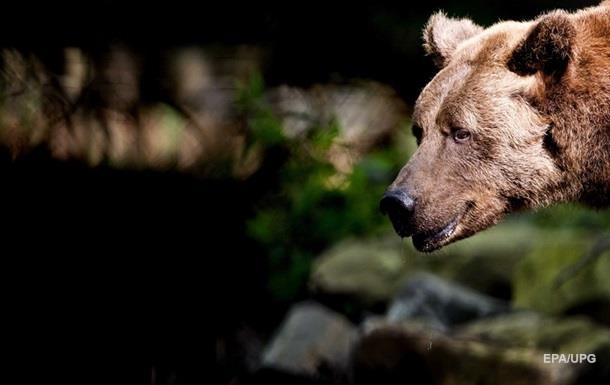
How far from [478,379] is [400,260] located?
246cm

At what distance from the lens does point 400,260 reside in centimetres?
918

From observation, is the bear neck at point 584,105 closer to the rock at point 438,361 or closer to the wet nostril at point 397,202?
the wet nostril at point 397,202

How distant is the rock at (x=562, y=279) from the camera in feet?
25.6

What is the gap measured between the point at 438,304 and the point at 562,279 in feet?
2.48

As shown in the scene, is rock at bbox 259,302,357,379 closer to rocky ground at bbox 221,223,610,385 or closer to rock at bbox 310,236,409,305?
rocky ground at bbox 221,223,610,385

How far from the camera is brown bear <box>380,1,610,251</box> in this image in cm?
490

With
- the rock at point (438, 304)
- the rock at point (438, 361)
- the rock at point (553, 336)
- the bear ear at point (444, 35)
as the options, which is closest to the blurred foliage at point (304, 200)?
the rock at point (438, 304)

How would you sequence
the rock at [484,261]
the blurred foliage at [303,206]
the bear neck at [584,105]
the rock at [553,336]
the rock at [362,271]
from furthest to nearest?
the blurred foliage at [303,206] → the rock at [362,271] → the rock at [484,261] → the rock at [553,336] → the bear neck at [584,105]

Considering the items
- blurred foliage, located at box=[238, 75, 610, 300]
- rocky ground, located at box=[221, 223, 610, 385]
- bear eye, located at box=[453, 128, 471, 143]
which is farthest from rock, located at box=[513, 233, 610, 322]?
bear eye, located at box=[453, 128, 471, 143]

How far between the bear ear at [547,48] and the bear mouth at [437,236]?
0.58 metres

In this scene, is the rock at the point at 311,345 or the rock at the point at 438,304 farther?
the rock at the point at 311,345

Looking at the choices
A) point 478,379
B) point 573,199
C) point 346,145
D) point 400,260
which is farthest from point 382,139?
point 573,199

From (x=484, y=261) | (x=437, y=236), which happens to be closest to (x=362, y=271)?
(x=484, y=261)

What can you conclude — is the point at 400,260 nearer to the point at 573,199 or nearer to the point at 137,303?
the point at 137,303
